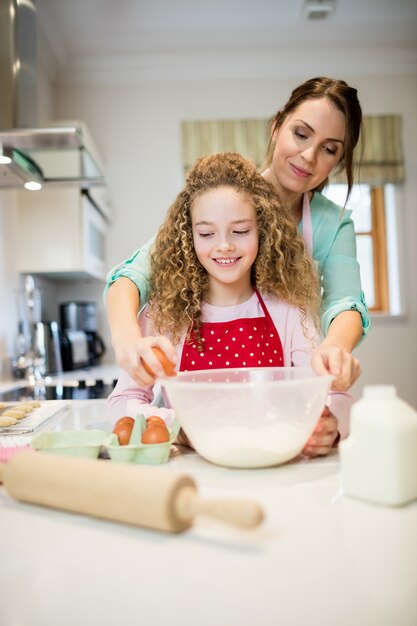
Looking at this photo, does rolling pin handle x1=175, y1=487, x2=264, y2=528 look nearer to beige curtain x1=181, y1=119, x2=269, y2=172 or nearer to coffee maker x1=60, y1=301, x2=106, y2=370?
coffee maker x1=60, y1=301, x2=106, y2=370

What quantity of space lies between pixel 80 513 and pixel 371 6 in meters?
3.47

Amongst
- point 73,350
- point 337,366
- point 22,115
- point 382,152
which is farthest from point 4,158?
point 382,152

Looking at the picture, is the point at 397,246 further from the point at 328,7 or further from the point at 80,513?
the point at 80,513

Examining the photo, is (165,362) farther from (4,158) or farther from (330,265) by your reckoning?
(4,158)

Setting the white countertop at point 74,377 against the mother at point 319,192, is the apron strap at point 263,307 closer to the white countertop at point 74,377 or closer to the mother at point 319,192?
the mother at point 319,192

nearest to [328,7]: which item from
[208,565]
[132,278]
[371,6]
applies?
Result: [371,6]

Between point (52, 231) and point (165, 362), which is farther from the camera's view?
point (52, 231)

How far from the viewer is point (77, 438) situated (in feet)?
2.67

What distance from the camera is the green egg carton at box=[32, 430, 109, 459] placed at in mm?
754

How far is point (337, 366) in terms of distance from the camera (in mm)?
761

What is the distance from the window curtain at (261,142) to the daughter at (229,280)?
8.88 feet

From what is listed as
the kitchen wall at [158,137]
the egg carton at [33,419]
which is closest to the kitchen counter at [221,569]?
the egg carton at [33,419]

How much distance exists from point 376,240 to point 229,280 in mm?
3224

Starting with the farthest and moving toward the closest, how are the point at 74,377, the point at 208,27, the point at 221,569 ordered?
the point at 208,27
the point at 74,377
the point at 221,569
